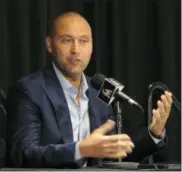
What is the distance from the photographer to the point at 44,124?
1.57 metres

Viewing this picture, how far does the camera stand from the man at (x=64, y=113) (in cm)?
152

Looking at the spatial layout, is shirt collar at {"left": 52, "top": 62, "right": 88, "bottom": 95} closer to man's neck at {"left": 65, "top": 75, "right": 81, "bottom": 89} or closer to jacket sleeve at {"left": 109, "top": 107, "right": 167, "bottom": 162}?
man's neck at {"left": 65, "top": 75, "right": 81, "bottom": 89}

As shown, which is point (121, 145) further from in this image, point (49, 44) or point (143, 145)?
point (49, 44)

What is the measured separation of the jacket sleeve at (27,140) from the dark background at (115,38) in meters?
0.08

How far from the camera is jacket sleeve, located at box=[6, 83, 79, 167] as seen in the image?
151 centimetres

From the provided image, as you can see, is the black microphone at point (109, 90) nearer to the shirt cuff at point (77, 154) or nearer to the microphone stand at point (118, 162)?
the microphone stand at point (118, 162)

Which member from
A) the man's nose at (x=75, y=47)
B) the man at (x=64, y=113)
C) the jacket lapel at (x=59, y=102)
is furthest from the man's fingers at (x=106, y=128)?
the man's nose at (x=75, y=47)

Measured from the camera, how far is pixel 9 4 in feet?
5.49

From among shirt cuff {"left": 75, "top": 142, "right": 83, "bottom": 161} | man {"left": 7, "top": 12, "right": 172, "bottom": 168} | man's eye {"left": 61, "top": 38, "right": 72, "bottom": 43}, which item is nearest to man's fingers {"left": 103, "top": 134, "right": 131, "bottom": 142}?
man {"left": 7, "top": 12, "right": 172, "bottom": 168}

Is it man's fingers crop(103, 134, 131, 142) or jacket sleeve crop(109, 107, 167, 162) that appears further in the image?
jacket sleeve crop(109, 107, 167, 162)

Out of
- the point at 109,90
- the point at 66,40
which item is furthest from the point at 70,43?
the point at 109,90

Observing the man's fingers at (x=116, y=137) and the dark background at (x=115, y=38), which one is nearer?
the man's fingers at (x=116, y=137)

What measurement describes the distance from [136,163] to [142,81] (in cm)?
29

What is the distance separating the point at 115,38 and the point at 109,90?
0.25m
